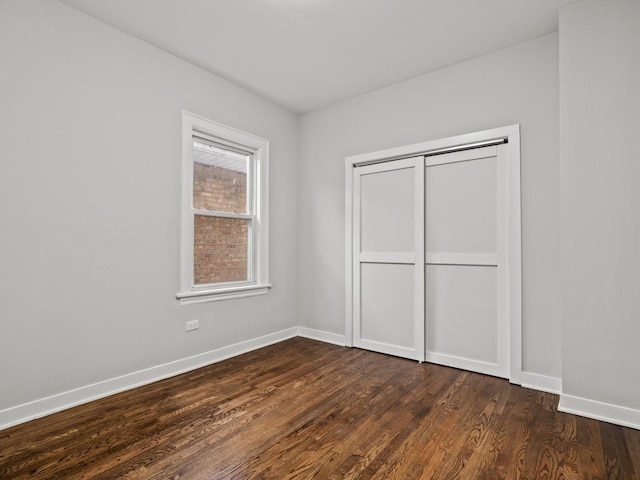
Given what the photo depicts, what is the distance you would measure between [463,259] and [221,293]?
244 centimetres

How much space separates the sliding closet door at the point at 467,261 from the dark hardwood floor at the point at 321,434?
0.36 metres

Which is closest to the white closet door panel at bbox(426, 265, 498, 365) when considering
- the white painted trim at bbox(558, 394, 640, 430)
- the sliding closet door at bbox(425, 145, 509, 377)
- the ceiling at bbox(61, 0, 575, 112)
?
the sliding closet door at bbox(425, 145, 509, 377)

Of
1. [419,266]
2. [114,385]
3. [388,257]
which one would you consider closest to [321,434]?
[114,385]

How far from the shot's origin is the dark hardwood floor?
180 centimetres

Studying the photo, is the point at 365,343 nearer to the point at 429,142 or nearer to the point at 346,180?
the point at 346,180

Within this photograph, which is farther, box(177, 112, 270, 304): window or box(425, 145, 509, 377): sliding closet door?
box(177, 112, 270, 304): window

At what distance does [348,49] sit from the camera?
10.3 ft

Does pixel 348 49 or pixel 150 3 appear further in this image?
pixel 348 49

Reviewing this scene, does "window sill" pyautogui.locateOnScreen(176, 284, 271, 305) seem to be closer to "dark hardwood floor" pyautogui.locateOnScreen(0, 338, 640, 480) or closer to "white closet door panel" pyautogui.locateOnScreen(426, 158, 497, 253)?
"dark hardwood floor" pyautogui.locateOnScreen(0, 338, 640, 480)

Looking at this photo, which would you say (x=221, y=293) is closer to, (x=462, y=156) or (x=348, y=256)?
(x=348, y=256)

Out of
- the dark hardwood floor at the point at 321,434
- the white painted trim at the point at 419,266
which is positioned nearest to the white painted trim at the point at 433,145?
the white painted trim at the point at 419,266

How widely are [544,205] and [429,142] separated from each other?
1.20m

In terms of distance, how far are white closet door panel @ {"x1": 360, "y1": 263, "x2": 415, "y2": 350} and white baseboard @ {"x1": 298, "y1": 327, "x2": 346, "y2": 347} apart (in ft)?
0.97

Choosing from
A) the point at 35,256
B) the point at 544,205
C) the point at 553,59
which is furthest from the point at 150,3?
the point at 544,205
